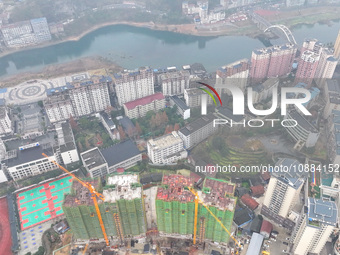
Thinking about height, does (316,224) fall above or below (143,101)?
Result: below

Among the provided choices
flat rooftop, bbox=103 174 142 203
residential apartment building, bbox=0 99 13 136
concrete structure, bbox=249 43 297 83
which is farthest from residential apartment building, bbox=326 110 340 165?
residential apartment building, bbox=0 99 13 136

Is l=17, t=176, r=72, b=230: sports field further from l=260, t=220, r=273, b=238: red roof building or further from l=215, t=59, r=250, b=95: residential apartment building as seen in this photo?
l=215, t=59, r=250, b=95: residential apartment building

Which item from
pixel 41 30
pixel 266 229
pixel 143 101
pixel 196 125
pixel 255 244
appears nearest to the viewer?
pixel 255 244

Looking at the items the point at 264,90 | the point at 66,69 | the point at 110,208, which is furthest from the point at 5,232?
the point at 264,90

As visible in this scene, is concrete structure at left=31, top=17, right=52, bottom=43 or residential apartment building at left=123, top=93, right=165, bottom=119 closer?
residential apartment building at left=123, top=93, right=165, bottom=119

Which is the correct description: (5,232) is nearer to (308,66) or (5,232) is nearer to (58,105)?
Answer: (58,105)

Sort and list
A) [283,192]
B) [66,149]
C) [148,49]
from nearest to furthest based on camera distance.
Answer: [283,192] → [66,149] → [148,49]
